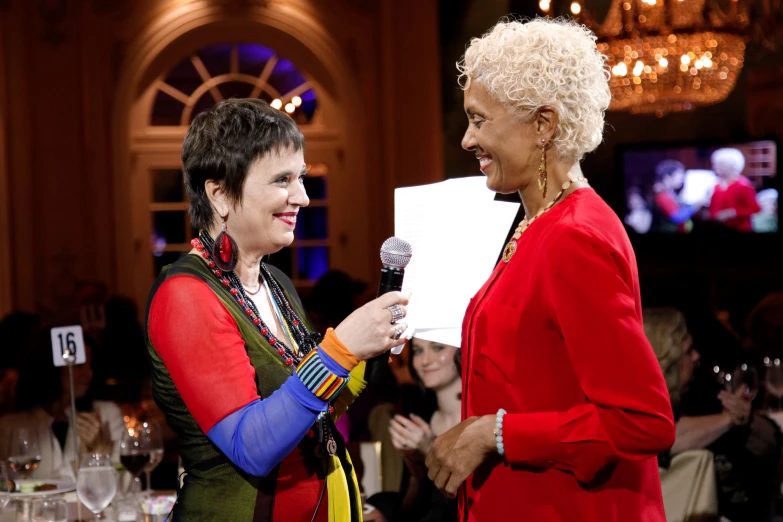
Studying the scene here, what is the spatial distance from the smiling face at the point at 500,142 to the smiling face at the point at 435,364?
1.78m

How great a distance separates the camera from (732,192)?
929 cm

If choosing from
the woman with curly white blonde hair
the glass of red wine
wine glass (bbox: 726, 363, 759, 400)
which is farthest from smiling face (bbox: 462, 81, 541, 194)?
wine glass (bbox: 726, 363, 759, 400)

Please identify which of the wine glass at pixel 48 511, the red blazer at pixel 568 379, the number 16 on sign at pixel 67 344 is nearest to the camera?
the red blazer at pixel 568 379

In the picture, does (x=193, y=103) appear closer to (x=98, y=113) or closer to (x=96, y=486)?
(x=98, y=113)

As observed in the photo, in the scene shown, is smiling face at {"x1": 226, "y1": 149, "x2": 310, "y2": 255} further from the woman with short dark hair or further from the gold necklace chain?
the gold necklace chain

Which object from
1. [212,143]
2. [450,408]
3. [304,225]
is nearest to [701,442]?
[450,408]

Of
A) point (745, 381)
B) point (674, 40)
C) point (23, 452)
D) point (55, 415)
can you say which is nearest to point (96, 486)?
point (23, 452)

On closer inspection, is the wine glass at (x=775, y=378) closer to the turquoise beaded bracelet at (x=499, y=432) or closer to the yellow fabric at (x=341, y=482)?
the yellow fabric at (x=341, y=482)

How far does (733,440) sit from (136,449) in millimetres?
1969

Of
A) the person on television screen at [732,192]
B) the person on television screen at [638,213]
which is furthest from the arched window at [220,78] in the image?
the person on television screen at [732,192]

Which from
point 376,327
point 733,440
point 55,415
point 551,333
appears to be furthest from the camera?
point 55,415

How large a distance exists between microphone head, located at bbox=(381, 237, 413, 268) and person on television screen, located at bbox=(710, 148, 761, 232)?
820 cm

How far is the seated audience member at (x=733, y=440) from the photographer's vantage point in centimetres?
320

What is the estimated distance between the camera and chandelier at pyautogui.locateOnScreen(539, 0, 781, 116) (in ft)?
22.8
